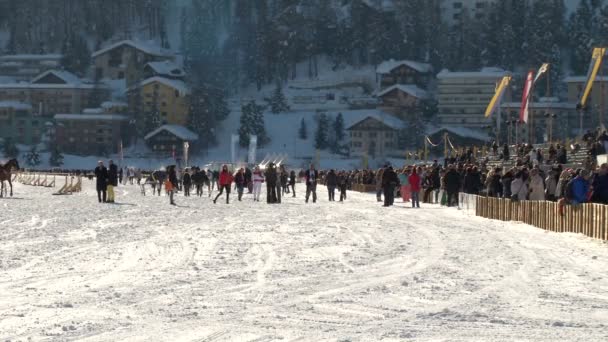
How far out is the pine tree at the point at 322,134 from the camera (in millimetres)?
123688

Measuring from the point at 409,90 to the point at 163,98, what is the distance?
918 inches

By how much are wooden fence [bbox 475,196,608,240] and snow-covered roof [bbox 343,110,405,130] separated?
96.3 m

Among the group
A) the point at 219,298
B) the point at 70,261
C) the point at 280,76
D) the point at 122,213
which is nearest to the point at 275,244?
the point at 70,261

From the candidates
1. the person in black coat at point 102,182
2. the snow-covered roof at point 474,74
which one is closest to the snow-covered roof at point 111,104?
the snow-covered roof at point 474,74

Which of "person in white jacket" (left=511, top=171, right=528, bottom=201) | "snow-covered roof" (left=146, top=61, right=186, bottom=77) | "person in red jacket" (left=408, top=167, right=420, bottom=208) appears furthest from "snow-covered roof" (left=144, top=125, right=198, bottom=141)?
"person in white jacket" (left=511, top=171, right=528, bottom=201)

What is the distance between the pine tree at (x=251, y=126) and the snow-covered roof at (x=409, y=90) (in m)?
12.9

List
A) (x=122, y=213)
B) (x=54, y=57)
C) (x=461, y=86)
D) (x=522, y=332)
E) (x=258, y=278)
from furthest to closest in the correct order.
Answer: (x=54, y=57) → (x=461, y=86) → (x=122, y=213) → (x=258, y=278) → (x=522, y=332)

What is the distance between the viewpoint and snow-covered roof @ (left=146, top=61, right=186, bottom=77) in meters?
138

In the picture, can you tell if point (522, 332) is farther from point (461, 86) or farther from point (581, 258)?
point (461, 86)

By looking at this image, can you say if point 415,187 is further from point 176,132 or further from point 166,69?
point 166,69

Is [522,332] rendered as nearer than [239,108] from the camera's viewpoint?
Yes

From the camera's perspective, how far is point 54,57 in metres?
148

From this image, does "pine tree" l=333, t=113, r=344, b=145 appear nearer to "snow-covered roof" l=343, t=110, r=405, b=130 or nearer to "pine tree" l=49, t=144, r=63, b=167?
"snow-covered roof" l=343, t=110, r=405, b=130

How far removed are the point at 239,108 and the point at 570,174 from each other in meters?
117
